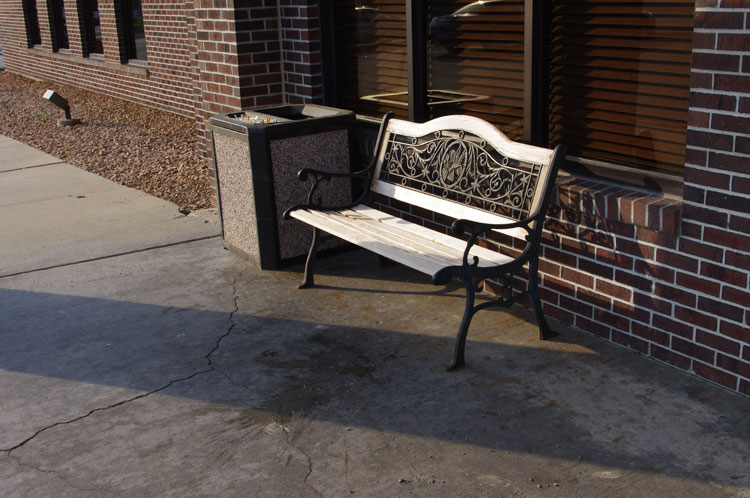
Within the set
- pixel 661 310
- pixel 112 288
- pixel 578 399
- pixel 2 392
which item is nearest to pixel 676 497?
pixel 578 399

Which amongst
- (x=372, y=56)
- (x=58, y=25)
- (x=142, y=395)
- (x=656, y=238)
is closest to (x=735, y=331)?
(x=656, y=238)

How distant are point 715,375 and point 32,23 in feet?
55.5

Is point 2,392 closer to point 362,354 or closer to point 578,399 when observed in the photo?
point 362,354

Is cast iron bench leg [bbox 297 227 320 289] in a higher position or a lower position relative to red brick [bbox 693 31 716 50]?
lower

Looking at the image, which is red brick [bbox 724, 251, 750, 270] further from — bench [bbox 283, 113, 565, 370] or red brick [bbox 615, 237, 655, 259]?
bench [bbox 283, 113, 565, 370]

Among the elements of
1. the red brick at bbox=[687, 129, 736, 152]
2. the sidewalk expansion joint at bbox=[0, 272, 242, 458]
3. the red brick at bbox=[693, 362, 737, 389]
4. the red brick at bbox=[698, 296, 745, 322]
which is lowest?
the sidewalk expansion joint at bbox=[0, 272, 242, 458]

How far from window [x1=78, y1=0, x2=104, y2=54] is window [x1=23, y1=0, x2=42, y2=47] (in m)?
2.88

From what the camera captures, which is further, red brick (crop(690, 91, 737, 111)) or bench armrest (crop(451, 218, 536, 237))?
bench armrest (crop(451, 218, 536, 237))

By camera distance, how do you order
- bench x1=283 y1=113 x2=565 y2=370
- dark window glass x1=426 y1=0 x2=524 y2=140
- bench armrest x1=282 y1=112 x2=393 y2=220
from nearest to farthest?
bench x1=283 y1=113 x2=565 y2=370
dark window glass x1=426 y1=0 x2=524 y2=140
bench armrest x1=282 y1=112 x2=393 y2=220

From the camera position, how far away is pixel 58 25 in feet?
52.6

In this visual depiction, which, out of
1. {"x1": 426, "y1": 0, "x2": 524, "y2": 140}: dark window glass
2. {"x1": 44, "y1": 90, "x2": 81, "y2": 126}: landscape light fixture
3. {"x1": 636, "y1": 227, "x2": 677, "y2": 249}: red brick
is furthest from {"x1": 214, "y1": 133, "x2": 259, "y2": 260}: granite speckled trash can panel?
{"x1": 44, "y1": 90, "x2": 81, "y2": 126}: landscape light fixture

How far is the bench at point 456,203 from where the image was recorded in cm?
409

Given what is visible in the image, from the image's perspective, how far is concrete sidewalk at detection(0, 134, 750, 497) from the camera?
324cm

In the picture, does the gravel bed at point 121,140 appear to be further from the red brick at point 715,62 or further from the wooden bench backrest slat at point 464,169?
the red brick at point 715,62
